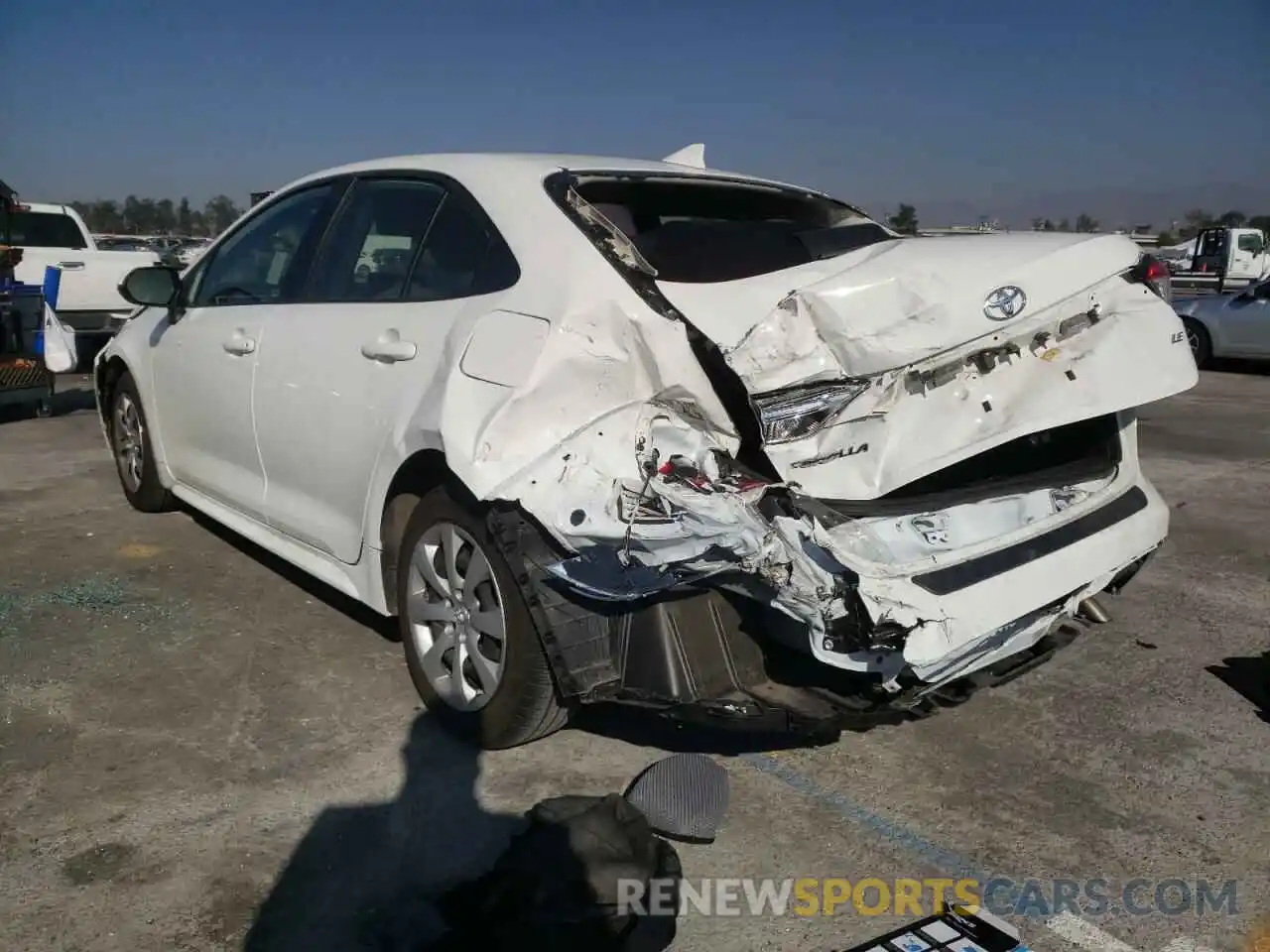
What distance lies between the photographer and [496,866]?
2.53m

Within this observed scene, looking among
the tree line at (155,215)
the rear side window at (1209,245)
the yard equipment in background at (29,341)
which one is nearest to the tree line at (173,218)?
the tree line at (155,215)

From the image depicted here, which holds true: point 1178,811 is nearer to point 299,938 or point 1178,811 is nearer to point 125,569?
point 299,938

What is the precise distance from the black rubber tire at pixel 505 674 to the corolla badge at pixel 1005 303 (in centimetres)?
138

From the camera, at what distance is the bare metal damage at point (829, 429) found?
247cm

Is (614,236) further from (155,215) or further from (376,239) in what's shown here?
(155,215)

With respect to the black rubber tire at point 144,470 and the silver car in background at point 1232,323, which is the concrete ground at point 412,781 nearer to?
the black rubber tire at point 144,470

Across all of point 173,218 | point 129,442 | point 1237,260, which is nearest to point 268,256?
point 129,442

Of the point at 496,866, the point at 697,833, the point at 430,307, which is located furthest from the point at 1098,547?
the point at 430,307

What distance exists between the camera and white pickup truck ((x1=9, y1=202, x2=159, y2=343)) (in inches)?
451

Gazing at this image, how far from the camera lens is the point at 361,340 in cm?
343

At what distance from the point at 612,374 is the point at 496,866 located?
1222mm

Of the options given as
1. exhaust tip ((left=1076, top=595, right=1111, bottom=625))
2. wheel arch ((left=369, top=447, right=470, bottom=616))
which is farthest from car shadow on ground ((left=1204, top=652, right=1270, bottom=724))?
wheel arch ((left=369, top=447, right=470, bottom=616))

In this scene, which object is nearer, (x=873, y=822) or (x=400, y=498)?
(x=873, y=822)

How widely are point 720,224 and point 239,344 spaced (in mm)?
1978
